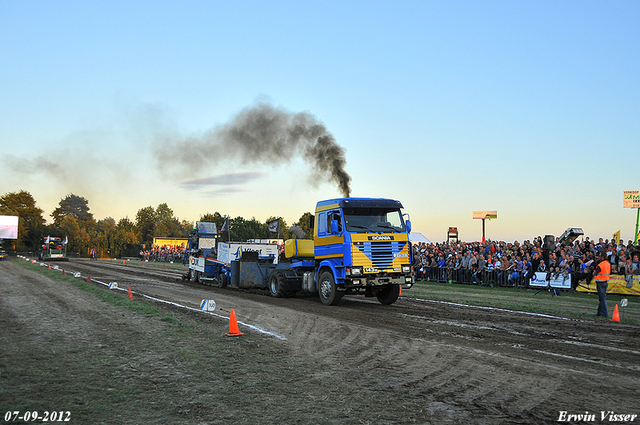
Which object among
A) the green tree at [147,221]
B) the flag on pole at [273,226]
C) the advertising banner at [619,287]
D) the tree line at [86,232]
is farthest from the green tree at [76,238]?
the advertising banner at [619,287]

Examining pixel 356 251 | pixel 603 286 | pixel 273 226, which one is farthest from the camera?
pixel 273 226

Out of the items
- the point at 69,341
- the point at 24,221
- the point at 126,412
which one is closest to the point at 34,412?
the point at 126,412

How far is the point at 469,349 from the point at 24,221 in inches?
4579

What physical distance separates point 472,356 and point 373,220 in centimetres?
753

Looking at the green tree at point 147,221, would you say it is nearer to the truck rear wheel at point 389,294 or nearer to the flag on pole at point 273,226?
the flag on pole at point 273,226

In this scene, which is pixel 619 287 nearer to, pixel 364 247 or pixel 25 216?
pixel 364 247

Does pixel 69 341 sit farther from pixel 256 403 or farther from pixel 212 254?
pixel 212 254

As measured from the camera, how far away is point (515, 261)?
946 inches

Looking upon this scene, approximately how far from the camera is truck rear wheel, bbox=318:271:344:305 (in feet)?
51.1

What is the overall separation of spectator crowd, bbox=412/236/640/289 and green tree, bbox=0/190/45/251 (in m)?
88.0

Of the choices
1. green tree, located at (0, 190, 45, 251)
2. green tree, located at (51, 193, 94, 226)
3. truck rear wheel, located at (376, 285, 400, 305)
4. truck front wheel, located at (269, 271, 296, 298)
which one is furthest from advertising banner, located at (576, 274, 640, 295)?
green tree, located at (51, 193, 94, 226)

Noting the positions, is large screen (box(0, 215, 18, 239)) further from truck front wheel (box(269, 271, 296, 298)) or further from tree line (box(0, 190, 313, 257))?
truck front wheel (box(269, 271, 296, 298))

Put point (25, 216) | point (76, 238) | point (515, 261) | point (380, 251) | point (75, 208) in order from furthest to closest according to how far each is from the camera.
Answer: point (75, 208)
point (25, 216)
point (76, 238)
point (515, 261)
point (380, 251)

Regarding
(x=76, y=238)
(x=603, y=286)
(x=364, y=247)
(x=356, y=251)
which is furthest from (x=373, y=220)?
(x=76, y=238)
